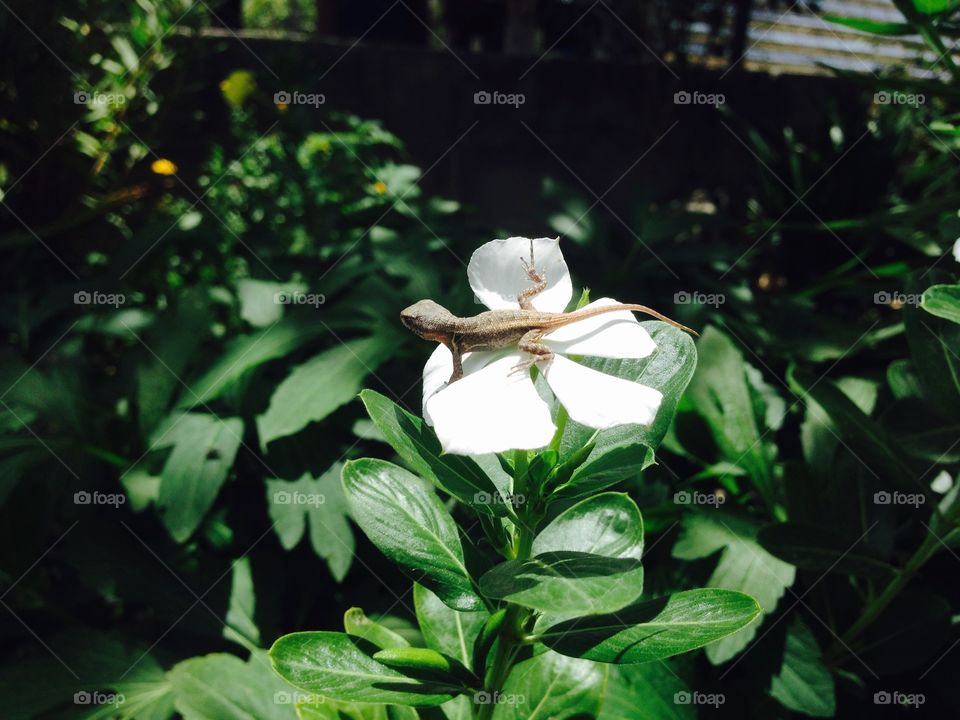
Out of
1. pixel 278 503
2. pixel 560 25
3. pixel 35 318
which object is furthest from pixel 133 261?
pixel 560 25

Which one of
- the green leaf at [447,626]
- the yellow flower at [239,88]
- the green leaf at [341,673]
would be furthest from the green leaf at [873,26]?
the yellow flower at [239,88]

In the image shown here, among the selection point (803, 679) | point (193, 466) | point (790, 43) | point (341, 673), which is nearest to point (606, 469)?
point (341, 673)

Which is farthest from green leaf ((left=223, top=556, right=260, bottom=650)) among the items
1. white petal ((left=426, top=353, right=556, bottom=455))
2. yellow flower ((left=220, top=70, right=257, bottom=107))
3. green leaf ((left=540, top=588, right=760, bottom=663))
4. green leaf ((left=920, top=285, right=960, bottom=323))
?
yellow flower ((left=220, top=70, right=257, bottom=107))

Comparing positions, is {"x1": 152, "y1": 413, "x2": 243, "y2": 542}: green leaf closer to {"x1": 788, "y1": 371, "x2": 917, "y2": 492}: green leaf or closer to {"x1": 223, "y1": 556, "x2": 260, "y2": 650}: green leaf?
{"x1": 223, "y1": 556, "x2": 260, "y2": 650}: green leaf

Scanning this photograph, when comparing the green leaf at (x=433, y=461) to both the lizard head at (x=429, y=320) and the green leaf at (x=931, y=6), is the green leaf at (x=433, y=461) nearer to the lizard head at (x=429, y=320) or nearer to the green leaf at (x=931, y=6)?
the lizard head at (x=429, y=320)

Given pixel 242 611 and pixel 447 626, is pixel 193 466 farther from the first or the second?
pixel 447 626
